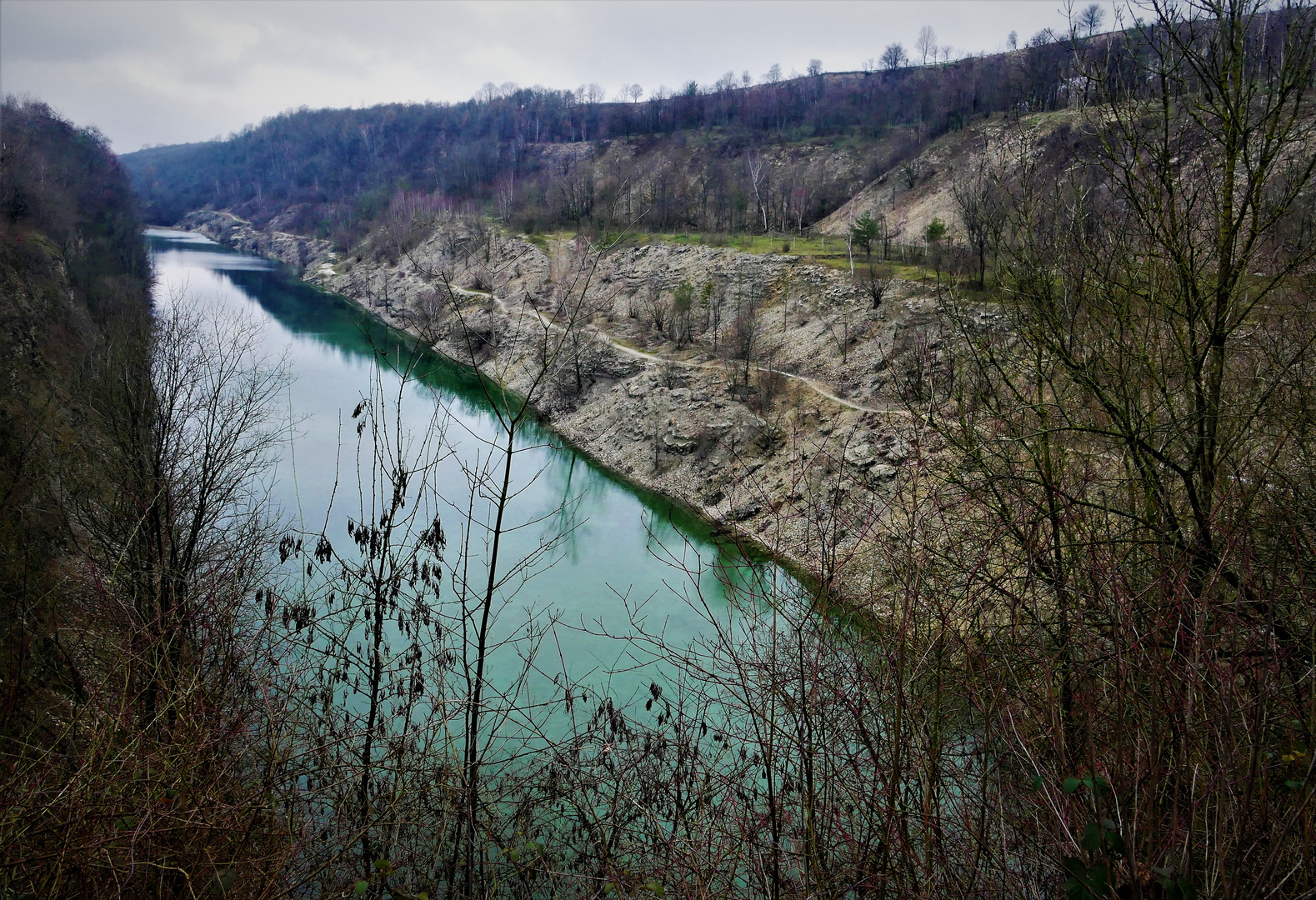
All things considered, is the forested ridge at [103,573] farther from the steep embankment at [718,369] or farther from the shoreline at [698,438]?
the shoreline at [698,438]

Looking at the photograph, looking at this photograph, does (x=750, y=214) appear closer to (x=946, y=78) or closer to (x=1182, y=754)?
(x=946, y=78)

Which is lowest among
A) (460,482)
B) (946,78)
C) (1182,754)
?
(460,482)

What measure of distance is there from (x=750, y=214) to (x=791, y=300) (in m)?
21.5

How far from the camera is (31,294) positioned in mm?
22062

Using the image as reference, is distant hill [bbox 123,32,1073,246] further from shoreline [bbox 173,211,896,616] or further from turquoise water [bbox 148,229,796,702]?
turquoise water [bbox 148,229,796,702]

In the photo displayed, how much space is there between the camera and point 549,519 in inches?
840

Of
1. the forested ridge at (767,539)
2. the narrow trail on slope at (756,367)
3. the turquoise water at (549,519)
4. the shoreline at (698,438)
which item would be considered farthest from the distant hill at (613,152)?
the turquoise water at (549,519)

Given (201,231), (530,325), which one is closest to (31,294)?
(530,325)

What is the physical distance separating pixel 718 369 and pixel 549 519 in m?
11.7

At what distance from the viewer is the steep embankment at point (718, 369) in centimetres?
2342

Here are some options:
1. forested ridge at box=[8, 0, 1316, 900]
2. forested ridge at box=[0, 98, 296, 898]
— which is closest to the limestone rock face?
forested ridge at box=[8, 0, 1316, 900]

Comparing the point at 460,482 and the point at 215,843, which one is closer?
the point at 215,843

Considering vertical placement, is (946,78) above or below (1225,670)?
above

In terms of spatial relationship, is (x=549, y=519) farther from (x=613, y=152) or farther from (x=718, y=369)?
(x=613, y=152)
